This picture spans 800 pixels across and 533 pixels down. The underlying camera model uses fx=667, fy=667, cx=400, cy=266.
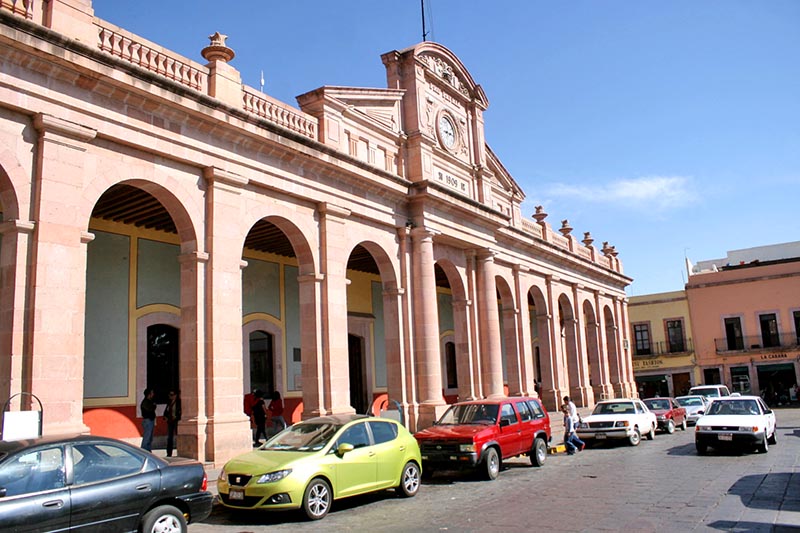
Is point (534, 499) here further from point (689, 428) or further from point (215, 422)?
point (689, 428)

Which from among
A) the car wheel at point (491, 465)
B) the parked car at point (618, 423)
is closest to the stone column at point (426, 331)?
the parked car at point (618, 423)

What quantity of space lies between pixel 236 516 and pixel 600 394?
28.7 meters

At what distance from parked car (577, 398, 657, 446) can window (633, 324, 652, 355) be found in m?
33.1

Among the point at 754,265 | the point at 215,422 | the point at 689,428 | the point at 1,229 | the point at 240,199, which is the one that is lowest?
the point at 689,428

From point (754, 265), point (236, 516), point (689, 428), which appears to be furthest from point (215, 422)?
point (754, 265)

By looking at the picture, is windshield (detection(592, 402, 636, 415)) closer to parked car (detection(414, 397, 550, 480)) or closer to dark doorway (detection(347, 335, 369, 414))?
parked car (detection(414, 397, 550, 480))

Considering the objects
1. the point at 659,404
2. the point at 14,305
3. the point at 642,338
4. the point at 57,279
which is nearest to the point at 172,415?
the point at 57,279

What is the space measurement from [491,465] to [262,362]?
9.34m

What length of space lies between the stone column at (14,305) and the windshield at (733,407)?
15.8m

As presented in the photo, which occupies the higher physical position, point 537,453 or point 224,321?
point 224,321

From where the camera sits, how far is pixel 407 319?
64.8 ft

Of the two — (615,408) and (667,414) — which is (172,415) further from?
(667,414)

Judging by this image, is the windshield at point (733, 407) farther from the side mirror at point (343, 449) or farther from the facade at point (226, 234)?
the side mirror at point (343, 449)

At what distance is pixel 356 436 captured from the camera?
10.9m
